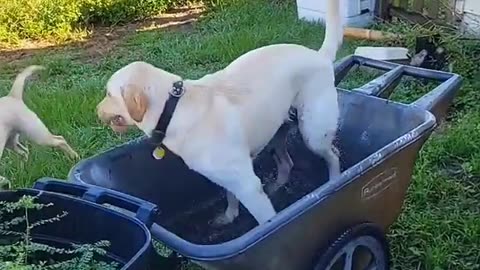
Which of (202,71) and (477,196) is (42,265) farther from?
(202,71)

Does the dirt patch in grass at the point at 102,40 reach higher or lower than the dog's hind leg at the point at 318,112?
lower

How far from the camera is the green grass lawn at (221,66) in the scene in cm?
297

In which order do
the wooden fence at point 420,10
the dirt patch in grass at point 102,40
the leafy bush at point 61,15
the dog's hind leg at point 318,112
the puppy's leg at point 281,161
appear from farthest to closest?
the leafy bush at point 61,15, the dirt patch in grass at point 102,40, the wooden fence at point 420,10, the puppy's leg at point 281,161, the dog's hind leg at point 318,112

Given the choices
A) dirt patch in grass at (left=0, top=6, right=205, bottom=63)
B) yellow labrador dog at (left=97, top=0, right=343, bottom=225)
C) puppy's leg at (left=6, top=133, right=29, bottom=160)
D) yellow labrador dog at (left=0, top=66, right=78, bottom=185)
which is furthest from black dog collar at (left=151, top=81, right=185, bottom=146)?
dirt patch in grass at (left=0, top=6, right=205, bottom=63)

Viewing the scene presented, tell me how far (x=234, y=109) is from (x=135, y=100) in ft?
1.19

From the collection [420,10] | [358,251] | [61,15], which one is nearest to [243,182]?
[358,251]

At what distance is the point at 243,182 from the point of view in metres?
2.52

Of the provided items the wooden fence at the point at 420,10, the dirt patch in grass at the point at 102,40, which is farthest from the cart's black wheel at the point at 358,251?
the dirt patch in grass at the point at 102,40

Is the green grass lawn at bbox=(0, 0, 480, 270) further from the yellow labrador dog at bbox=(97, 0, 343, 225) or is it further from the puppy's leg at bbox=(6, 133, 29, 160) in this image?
the yellow labrador dog at bbox=(97, 0, 343, 225)

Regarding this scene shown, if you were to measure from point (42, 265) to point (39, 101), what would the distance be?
2602 millimetres

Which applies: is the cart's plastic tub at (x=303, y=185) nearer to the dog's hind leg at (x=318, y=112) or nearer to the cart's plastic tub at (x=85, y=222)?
the cart's plastic tub at (x=85, y=222)

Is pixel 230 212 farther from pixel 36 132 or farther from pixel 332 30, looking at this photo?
pixel 36 132

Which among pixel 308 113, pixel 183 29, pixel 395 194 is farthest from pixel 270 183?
pixel 183 29

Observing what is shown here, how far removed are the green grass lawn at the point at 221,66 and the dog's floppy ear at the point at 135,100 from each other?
1.10 metres
